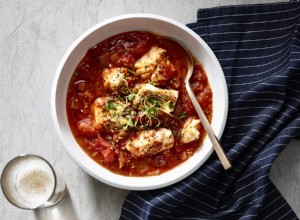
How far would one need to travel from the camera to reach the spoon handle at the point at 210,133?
11.2ft

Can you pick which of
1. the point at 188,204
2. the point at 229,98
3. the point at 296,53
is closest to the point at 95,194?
the point at 188,204

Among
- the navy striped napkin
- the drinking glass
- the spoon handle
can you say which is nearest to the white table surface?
the drinking glass

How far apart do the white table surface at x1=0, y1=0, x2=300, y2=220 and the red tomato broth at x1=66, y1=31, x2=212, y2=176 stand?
0.24m

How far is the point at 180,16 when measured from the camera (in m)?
3.67

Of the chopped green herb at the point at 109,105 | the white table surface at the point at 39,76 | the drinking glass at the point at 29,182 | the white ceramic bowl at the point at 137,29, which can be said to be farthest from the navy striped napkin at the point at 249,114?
the chopped green herb at the point at 109,105

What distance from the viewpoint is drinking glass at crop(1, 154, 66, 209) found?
3408 millimetres

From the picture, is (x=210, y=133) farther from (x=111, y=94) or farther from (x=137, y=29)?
(x=137, y=29)

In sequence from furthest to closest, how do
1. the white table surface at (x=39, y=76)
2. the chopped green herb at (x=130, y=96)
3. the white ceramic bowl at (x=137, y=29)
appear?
the white table surface at (x=39, y=76) → the chopped green herb at (x=130, y=96) → the white ceramic bowl at (x=137, y=29)

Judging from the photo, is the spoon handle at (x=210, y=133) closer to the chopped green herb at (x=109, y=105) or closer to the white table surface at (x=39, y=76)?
the chopped green herb at (x=109, y=105)

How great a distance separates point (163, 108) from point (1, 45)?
141 cm

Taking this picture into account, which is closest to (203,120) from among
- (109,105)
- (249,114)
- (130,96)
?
(249,114)

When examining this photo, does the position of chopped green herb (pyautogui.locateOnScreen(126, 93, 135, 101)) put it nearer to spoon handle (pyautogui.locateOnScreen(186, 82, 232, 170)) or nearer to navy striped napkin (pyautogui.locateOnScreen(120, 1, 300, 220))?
spoon handle (pyautogui.locateOnScreen(186, 82, 232, 170))

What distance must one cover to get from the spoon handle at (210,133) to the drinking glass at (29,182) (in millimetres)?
1190

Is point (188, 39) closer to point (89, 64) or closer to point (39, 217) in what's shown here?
point (89, 64)
